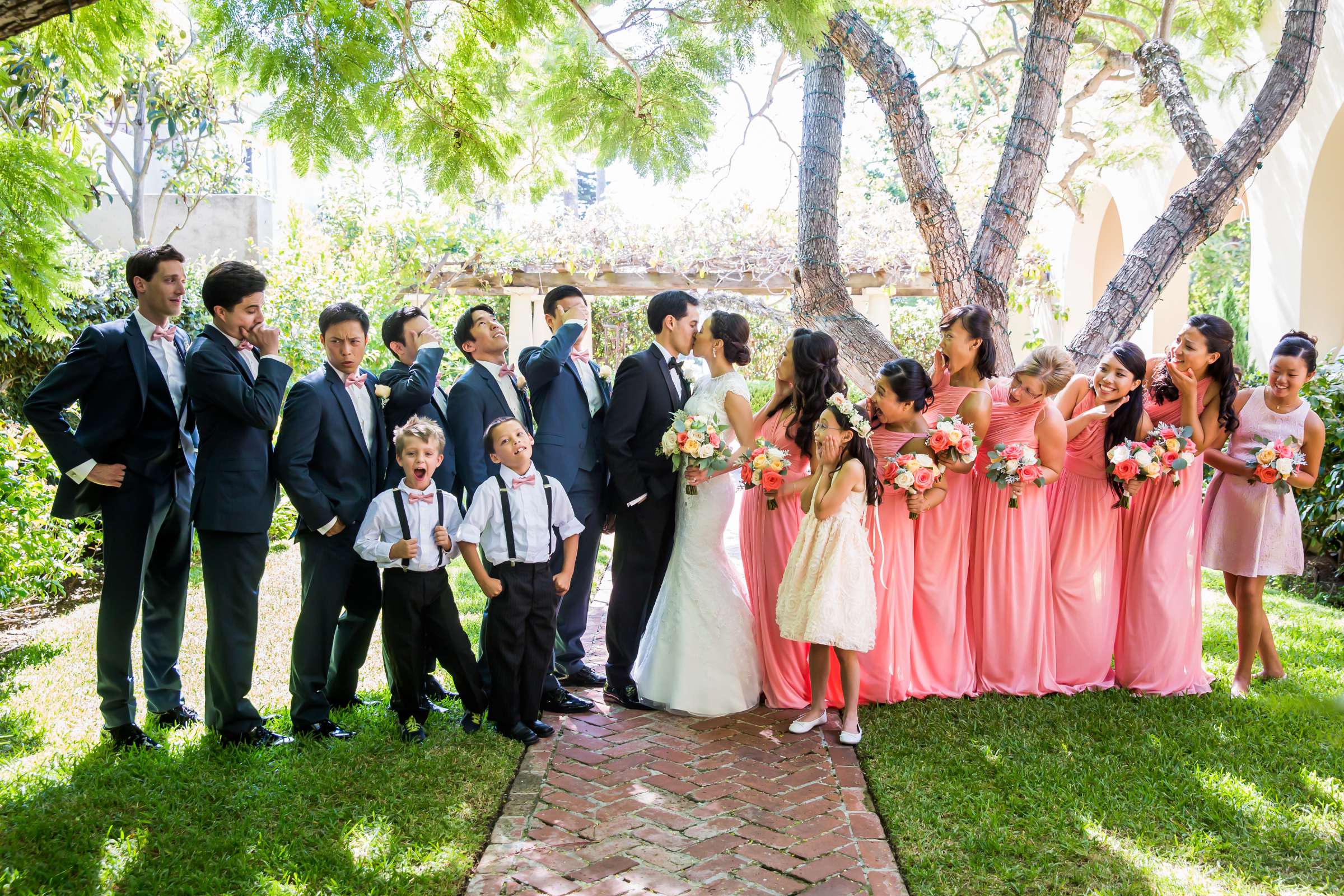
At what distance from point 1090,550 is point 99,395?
5007mm

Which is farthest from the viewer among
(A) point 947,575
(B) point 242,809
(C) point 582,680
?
(C) point 582,680

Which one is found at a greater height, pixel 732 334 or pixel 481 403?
pixel 732 334

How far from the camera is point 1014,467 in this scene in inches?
201

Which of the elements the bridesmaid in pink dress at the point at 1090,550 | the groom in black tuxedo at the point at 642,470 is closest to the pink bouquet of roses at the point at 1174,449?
the bridesmaid in pink dress at the point at 1090,550

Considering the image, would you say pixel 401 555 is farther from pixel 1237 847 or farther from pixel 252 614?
pixel 1237 847

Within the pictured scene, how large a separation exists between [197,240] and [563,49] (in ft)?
52.2

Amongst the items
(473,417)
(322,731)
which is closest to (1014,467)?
(473,417)

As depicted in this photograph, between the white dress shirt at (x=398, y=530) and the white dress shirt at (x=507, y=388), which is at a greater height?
the white dress shirt at (x=507, y=388)

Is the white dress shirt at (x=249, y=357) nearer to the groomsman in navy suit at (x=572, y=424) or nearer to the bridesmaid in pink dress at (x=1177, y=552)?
the groomsman in navy suit at (x=572, y=424)

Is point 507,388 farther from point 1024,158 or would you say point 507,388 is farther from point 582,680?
point 1024,158

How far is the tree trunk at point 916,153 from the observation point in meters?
6.74

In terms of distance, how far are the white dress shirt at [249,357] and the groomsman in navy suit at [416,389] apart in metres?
0.63

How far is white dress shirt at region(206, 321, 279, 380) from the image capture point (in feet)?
14.6

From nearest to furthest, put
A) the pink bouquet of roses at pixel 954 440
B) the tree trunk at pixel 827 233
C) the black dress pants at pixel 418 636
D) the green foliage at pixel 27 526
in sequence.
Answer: the black dress pants at pixel 418 636 < the pink bouquet of roses at pixel 954 440 < the green foliage at pixel 27 526 < the tree trunk at pixel 827 233
